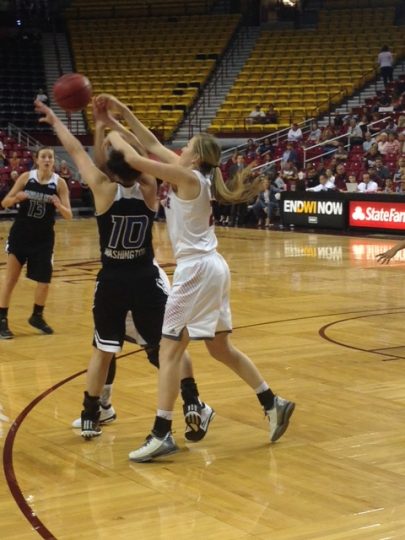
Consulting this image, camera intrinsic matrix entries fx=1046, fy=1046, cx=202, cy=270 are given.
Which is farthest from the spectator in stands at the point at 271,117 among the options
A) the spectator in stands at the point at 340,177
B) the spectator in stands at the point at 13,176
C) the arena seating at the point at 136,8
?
the arena seating at the point at 136,8

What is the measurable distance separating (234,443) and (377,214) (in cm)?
1458

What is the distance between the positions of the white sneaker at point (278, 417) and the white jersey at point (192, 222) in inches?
39.2

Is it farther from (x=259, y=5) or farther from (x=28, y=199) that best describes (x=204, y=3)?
(x=28, y=199)

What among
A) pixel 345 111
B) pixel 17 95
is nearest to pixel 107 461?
pixel 345 111

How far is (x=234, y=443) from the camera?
19.3ft

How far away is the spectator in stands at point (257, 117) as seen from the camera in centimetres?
2905

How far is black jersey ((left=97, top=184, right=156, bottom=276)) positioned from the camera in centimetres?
578

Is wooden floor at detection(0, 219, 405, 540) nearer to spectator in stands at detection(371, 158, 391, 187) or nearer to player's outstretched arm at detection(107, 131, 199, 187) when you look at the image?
player's outstretched arm at detection(107, 131, 199, 187)

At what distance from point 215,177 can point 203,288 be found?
59 cm

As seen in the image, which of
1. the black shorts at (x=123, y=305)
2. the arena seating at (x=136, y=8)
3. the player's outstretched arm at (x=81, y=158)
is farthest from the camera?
the arena seating at (x=136, y=8)

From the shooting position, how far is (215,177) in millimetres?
5520

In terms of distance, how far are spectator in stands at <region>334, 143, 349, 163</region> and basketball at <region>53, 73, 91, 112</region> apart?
17955mm

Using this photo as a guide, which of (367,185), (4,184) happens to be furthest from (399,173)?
(4,184)

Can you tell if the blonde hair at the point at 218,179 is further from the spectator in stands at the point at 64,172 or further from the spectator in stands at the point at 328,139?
the spectator in stands at the point at 64,172
